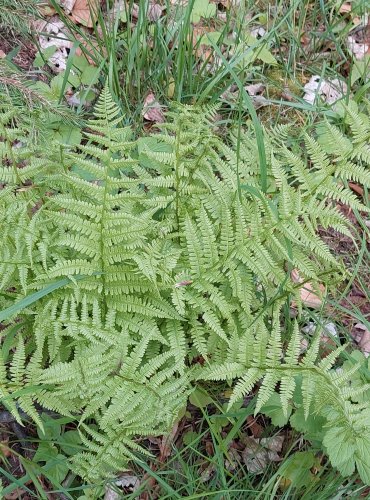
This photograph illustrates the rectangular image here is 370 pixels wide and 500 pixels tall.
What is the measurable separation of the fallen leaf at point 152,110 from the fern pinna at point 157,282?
98 centimetres

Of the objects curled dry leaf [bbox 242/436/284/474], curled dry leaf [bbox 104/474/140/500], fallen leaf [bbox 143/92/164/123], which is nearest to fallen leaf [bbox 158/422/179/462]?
curled dry leaf [bbox 104/474/140/500]

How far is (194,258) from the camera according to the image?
250 centimetres

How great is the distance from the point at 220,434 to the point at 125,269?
1.03 meters

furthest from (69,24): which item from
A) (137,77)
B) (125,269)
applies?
(125,269)

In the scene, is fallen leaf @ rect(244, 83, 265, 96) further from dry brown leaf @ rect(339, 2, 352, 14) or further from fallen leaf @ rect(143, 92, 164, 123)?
dry brown leaf @ rect(339, 2, 352, 14)

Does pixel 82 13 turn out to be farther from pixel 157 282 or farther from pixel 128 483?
pixel 128 483

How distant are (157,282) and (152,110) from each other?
5.37 feet

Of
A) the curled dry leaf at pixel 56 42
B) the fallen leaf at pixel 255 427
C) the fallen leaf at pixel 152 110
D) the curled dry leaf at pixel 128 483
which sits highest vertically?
the curled dry leaf at pixel 56 42

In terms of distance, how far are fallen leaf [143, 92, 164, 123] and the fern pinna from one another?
98cm

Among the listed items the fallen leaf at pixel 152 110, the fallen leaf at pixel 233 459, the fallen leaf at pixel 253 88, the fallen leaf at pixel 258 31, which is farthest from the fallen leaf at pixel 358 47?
the fallen leaf at pixel 233 459

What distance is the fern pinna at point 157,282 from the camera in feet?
7.50

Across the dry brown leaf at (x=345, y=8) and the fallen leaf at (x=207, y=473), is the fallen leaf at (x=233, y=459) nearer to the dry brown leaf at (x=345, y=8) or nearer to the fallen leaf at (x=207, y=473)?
the fallen leaf at (x=207, y=473)

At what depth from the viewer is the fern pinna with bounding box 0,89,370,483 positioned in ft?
7.50

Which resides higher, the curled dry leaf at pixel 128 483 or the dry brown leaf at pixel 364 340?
the dry brown leaf at pixel 364 340
